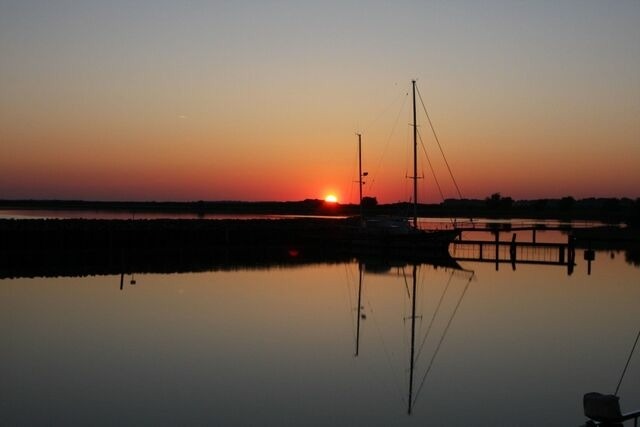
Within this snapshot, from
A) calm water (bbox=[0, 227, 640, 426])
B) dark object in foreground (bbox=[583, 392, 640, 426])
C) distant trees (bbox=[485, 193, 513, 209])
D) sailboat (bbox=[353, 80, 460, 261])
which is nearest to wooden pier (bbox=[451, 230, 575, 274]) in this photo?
sailboat (bbox=[353, 80, 460, 261])

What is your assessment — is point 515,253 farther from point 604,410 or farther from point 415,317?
point 604,410

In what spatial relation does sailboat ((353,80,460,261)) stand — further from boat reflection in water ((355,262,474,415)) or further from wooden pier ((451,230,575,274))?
boat reflection in water ((355,262,474,415))

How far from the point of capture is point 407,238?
4966 centimetres

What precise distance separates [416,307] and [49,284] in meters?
16.4

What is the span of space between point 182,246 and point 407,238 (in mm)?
16955

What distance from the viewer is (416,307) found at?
1084 inches

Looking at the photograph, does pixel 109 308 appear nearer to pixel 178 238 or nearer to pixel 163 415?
pixel 163 415

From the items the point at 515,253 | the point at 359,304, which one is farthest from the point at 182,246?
the point at 359,304

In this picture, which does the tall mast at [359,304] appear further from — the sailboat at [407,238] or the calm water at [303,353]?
the sailboat at [407,238]

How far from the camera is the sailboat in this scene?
159 ft

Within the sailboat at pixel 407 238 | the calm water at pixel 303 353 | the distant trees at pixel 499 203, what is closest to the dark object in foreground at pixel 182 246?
the sailboat at pixel 407 238

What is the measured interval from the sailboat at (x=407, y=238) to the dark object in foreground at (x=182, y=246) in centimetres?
7

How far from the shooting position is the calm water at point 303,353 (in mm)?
13492

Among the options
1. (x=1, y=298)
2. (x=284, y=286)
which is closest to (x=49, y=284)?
(x=1, y=298)
